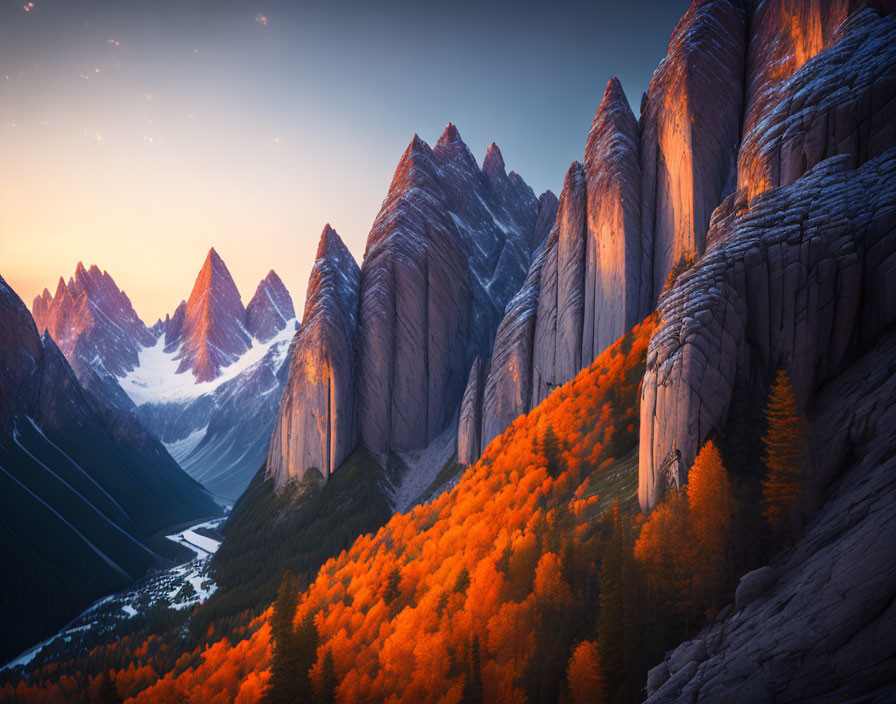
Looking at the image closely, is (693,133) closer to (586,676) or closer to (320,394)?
(586,676)

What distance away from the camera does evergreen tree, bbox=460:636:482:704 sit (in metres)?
22.3

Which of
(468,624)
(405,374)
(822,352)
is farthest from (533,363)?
(822,352)

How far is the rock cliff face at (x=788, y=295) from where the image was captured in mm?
19047

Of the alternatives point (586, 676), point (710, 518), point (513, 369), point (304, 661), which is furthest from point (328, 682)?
point (513, 369)

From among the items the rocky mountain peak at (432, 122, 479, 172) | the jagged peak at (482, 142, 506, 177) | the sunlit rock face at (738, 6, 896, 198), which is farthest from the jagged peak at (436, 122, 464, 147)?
the sunlit rock face at (738, 6, 896, 198)

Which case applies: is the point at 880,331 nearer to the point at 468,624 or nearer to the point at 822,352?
the point at 822,352

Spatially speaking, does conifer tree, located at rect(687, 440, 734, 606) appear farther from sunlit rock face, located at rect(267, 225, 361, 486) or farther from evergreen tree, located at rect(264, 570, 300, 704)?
sunlit rock face, located at rect(267, 225, 361, 486)

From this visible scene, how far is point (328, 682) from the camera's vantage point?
30.0 m

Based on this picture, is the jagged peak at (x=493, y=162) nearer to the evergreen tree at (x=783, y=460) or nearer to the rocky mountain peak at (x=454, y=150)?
the rocky mountain peak at (x=454, y=150)

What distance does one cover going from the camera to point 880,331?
1850 centimetres

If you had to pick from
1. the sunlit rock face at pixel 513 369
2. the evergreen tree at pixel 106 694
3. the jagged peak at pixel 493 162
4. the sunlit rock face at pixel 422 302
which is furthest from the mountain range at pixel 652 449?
the jagged peak at pixel 493 162

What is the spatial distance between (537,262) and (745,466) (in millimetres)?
62389

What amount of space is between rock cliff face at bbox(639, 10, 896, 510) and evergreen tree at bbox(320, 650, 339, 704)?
2319 centimetres

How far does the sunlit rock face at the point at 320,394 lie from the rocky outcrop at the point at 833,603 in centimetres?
7431
